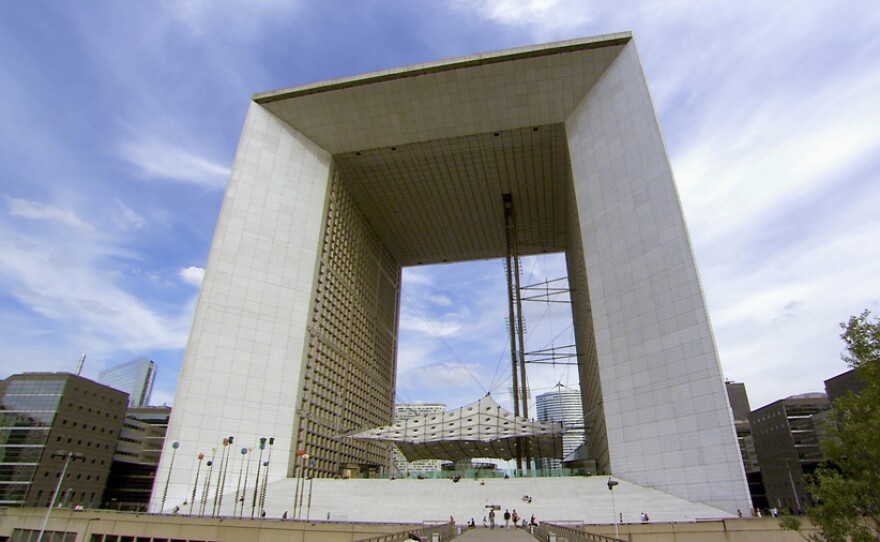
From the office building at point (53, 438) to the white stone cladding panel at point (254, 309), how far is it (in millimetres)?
54716

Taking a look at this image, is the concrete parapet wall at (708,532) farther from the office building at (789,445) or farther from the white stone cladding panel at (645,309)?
the office building at (789,445)

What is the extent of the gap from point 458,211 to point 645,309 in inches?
1249

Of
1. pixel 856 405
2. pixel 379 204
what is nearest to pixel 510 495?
pixel 856 405

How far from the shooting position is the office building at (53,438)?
8019 cm

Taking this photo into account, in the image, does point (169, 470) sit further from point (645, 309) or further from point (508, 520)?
point (645, 309)

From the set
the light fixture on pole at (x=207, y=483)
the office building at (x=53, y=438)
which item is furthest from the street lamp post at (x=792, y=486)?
the office building at (x=53, y=438)

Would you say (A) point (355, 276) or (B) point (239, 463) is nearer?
(B) point (239, 463)

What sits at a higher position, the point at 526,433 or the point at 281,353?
the point at 281,353

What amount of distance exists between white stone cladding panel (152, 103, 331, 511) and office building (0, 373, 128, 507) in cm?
5472

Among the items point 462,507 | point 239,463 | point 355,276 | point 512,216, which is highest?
point 512,216

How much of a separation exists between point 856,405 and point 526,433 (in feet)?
108

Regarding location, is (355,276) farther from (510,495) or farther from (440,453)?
(510,495)

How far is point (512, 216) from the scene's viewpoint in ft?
211

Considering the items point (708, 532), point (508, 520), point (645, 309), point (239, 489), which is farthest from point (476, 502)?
point (239, 489)
